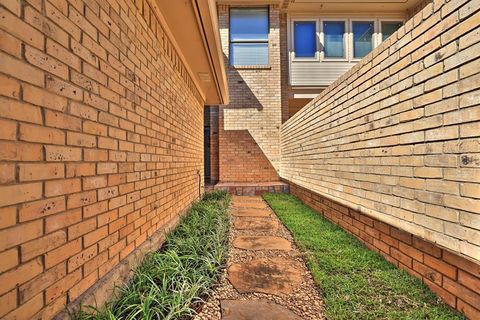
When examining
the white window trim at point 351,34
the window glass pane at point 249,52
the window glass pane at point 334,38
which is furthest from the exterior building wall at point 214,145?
the white window trim at point 351,34

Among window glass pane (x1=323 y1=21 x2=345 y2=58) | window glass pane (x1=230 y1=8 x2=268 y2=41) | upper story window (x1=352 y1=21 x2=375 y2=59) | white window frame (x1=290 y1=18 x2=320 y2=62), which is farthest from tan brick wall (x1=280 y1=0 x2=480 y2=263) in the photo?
upper story window (x1=352 y1=21 x2=375 y2=59)

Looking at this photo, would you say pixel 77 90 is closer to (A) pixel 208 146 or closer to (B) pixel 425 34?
(B) pixel 425 34

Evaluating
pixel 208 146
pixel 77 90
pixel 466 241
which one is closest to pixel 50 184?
pixel 77 90

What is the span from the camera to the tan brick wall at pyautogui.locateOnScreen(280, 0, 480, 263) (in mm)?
1583

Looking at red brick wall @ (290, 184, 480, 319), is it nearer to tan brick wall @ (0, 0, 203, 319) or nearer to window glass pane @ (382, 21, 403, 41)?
tan brick wall @ (0, 0, 203, 319)

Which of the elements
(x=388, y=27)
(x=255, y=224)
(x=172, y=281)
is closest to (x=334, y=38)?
(x=388, y=27)

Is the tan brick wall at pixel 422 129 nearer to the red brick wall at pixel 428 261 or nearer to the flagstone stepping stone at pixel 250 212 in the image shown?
the red brick wall at pixel 428 261

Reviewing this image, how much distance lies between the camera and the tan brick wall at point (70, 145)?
3.51ft

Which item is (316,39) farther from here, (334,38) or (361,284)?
(361,284)

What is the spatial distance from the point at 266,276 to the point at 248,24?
8.41m

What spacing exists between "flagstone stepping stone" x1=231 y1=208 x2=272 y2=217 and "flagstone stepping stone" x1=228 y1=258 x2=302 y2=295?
7.02 ft

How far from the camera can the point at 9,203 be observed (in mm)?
1048

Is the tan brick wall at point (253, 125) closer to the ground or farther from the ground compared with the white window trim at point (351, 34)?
closer to the ground

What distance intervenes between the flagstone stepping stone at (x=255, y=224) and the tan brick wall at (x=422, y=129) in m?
1.16
